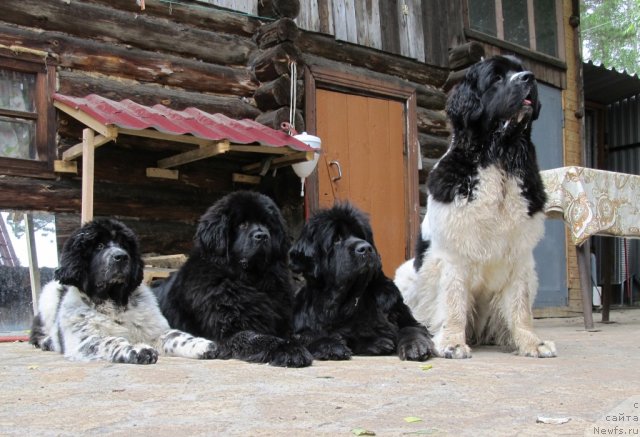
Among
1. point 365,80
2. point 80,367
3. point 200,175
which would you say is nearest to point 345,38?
point 365,80

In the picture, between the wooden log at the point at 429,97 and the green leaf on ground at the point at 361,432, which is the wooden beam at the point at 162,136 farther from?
the green leaf on ground at the point at 361,432

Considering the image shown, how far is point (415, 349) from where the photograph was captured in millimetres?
3973

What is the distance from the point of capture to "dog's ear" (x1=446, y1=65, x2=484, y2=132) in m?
4.25

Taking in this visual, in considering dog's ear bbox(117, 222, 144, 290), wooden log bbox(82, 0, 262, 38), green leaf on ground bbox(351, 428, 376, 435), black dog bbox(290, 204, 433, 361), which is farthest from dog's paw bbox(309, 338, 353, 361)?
wooden log bbox(82, 0, 262, 38)

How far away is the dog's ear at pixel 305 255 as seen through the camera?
4.27m

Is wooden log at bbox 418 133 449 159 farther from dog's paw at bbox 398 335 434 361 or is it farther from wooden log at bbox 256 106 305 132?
dog's paw at bbox 398 335 434 361

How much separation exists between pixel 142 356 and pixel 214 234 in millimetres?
889

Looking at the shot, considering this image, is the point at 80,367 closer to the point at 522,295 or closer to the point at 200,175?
the point at 522,295

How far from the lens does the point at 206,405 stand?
257 centimetres

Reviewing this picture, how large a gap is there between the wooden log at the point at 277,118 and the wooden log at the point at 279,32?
773 mm

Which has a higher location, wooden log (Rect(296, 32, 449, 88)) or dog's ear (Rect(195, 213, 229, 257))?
wooden log (Rect(296, 32, 449, 88))

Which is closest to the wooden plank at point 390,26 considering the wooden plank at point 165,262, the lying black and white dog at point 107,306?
the wooden plank at point 165,262

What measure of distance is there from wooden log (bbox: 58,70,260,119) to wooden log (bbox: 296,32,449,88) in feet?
3.73

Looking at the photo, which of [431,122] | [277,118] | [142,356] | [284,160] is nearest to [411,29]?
[431,122]
